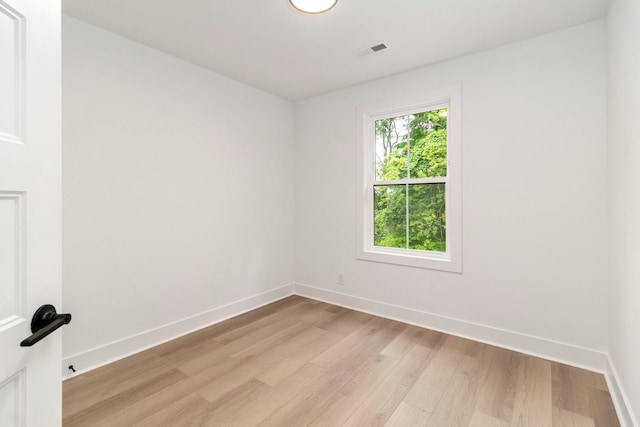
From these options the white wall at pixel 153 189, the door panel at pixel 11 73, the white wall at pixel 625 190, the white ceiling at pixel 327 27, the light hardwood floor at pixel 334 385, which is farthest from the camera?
the white wall at pixel 153 189

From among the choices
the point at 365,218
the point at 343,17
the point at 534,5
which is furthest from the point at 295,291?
the point at 534,5

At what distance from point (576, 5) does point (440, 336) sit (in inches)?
108

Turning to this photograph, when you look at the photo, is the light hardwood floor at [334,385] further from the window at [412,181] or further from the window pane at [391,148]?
the window pane at [391,148]

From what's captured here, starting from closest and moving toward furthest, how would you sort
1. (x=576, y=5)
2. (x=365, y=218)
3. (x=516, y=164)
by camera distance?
(x=576, y=5) < (x=516, y=164) < (x=365, y=218)

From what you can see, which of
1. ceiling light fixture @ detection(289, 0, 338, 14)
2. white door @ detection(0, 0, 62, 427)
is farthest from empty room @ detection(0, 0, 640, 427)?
white door @ detection(0, 0, 62, 427)

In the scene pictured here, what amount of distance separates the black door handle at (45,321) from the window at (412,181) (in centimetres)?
281

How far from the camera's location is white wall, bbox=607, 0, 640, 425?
1546 millimetres

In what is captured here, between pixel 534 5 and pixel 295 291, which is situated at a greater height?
pixel 534 5

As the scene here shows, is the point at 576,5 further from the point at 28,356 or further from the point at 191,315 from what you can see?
the point at 191,315

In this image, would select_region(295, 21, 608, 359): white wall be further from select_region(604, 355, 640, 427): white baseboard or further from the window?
select_region(604, 355, 640, 427): white baseboard

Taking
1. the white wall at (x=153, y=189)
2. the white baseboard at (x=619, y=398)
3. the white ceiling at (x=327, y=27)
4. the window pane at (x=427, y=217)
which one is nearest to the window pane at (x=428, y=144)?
the window pane at (x=427, y=217)

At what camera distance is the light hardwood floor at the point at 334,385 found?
1.77 m

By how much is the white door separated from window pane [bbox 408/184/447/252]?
2.89 metres

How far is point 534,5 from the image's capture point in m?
2.05
